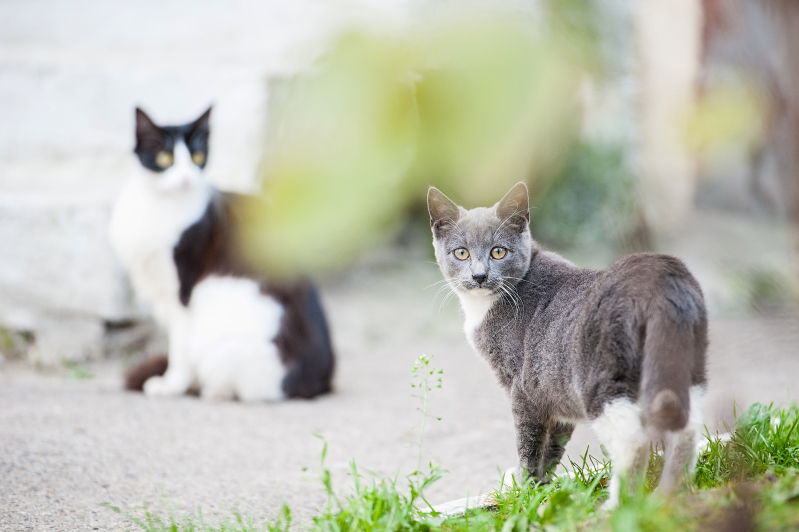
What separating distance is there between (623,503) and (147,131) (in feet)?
12.5

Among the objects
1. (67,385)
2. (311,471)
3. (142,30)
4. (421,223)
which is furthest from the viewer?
Result: (421,223)

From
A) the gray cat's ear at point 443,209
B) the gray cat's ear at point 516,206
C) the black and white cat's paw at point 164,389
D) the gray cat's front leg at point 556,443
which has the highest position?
the gray cat's ear at point 516,206

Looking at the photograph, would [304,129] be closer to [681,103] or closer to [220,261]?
[220,261]

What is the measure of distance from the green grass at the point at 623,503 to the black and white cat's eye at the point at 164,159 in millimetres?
2682

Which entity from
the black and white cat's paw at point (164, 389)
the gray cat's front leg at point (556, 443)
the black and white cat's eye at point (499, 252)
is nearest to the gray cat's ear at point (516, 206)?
the black and white cat's eye at point (499, 252)

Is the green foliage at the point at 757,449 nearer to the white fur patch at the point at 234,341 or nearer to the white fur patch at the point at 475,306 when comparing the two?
the white fur patch at the point at 475,306

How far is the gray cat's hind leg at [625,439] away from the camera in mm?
1910

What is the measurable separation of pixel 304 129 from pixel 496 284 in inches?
180

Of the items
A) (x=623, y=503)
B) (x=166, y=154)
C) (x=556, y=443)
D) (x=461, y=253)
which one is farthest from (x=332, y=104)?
(x=623, y=503)

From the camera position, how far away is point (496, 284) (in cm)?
250

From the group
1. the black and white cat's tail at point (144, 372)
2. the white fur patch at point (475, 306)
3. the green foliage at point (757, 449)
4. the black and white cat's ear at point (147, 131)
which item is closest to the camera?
the green foliage at point (757, 449)

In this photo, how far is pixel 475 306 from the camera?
8.70ft

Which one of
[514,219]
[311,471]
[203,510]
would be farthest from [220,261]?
[514,219]

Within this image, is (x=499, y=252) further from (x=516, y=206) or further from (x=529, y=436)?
(x=529, y=436)
